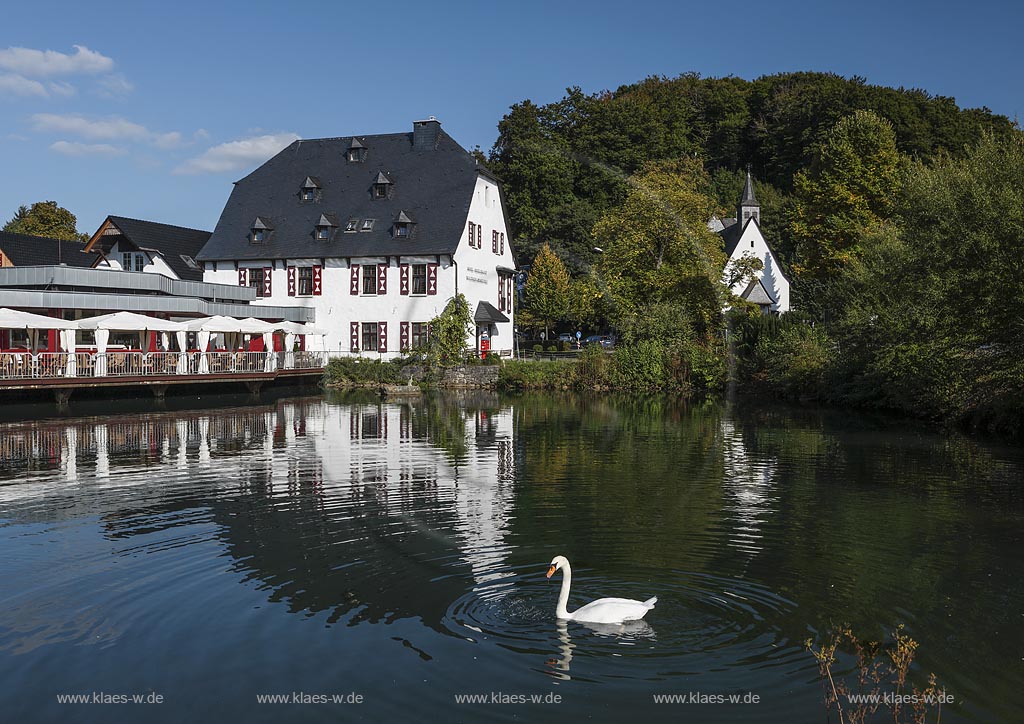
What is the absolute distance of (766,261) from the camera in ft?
242

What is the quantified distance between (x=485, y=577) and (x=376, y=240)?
4450 cm

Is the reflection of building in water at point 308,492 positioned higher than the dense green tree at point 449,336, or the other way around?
the dense green tree at point 449,336

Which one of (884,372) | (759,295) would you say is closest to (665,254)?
(759,295)

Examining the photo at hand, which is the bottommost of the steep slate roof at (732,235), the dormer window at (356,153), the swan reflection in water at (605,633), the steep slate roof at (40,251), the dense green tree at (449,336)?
the swan reflection in water at (605,633)

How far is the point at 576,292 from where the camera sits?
70.8 m

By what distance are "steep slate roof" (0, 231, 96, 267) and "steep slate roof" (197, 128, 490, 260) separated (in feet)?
26.8

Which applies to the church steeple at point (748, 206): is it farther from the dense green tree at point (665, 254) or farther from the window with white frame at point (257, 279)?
the window with white frame at point (257, 279)

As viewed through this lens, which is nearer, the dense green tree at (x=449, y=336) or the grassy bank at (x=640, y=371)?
the grassy bank at (x=640, y=371)

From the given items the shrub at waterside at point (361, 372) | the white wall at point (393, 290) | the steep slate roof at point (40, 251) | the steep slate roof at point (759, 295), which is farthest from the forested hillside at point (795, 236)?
the steep slate roof at point (40, 251)

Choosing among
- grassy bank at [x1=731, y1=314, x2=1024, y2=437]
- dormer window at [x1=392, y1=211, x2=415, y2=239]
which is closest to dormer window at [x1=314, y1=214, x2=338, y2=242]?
dormer window at [x1=392, y1=211, x2=415, y2=239]

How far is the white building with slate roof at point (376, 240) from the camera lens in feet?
172

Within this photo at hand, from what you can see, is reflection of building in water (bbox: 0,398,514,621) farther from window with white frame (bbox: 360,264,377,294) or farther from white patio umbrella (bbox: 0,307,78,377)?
window with white frame (bbox: 360,264,377,294)

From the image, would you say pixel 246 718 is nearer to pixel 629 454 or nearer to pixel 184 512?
pixel 184 512

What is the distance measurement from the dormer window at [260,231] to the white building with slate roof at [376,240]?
0.20 feet
